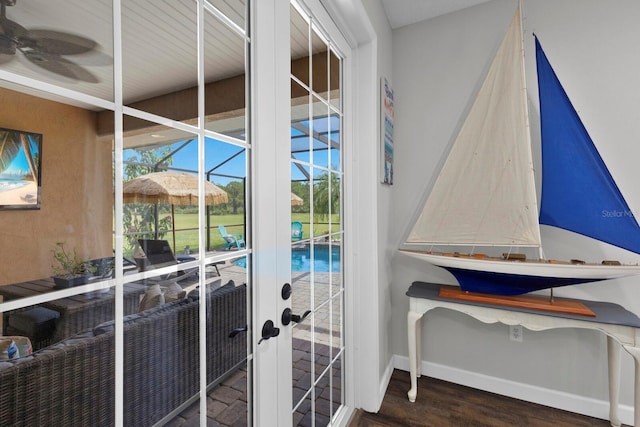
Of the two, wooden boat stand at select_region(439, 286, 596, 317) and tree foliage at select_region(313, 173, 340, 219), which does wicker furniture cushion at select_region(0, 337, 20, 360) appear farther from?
wooden boat stand at select_region(439, 286, 596, 317)

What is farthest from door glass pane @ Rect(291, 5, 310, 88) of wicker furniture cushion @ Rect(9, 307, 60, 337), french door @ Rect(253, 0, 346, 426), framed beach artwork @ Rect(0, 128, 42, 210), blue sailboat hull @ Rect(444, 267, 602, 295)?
blue sailboat hull @ Rect(444, 267, 602, 295)

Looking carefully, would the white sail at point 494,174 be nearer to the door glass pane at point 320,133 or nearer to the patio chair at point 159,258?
the door glass pane at point 320,133

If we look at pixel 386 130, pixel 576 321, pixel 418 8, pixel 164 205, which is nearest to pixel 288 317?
pixel 164 205

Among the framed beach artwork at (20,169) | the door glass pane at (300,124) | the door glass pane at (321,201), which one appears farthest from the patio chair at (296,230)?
the framed beach artwork at (20,169)

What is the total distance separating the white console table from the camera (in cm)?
155

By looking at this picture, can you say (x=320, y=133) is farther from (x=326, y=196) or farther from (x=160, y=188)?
(x=160, y=188)

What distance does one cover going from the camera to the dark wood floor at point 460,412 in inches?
71.2

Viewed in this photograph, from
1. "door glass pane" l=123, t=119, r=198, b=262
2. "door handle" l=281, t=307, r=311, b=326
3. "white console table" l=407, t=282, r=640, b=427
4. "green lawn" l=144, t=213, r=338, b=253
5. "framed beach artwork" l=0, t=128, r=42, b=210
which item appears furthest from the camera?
"white console table" l=407, t=282, r=640, b=427

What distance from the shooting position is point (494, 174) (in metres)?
1.88

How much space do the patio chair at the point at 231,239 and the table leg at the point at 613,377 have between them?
A: 7.27 ft

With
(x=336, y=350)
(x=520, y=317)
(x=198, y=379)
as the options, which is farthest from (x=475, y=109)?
(x=198, y=379)

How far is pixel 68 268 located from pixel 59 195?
12 centimetres

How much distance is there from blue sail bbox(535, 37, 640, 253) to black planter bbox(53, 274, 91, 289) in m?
2.28

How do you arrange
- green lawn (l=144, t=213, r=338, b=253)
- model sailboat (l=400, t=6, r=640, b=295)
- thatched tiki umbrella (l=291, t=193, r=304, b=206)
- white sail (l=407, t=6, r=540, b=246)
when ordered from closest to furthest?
green lawn (l=144, t=213, r=338, b=253) < thatched tiki umbrella (l=291, t=193, r=304, b=206) < model sailboat (l=400, t=6, r=640, b=295) < white sail (l=407, t=6, r=540, b=246)
